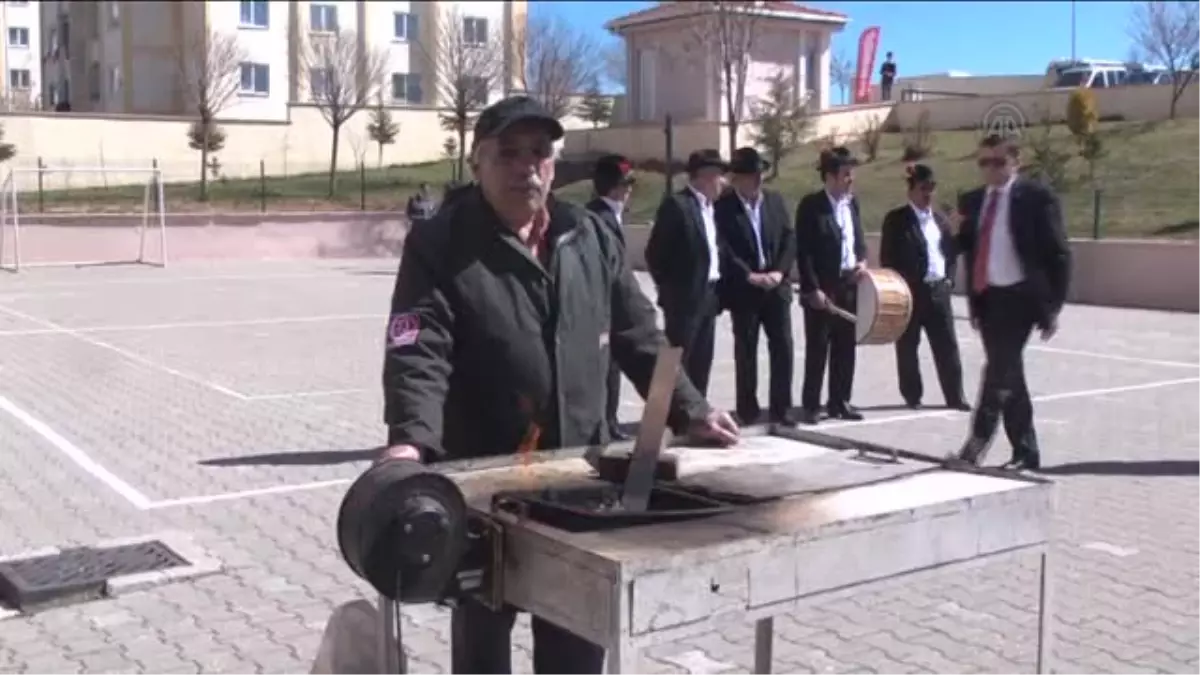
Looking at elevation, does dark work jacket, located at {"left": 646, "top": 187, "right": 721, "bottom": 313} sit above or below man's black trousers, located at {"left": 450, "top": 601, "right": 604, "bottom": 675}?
above

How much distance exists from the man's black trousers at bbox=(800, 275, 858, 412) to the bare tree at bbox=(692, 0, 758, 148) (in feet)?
82.4

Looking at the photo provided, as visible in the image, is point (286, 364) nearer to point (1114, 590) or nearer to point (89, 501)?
point (89, 501)

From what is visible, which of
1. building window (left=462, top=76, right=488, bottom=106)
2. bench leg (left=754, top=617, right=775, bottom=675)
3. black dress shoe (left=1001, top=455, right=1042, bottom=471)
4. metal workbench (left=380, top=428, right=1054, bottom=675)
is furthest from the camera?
building window (left=462, top=76, right=488, bottom=106)

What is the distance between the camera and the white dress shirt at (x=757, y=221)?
10242 millimetres

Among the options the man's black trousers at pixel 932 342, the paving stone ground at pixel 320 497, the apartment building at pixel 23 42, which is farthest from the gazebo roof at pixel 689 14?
the apartment building at pixel 23 42

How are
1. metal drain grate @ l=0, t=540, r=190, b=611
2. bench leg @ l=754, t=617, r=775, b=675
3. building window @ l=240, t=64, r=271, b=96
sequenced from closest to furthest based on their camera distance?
bench leg @ l=754, t=617, r=775, b=675
metal drain grate @ l=0, t=540, r=190, b=611
building window @ l=240, t=64, r=271, b=96

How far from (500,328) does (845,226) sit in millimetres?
7654

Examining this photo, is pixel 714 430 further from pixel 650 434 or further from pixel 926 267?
pixel 926 267

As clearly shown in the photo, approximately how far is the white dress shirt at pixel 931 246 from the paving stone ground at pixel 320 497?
1.11 m

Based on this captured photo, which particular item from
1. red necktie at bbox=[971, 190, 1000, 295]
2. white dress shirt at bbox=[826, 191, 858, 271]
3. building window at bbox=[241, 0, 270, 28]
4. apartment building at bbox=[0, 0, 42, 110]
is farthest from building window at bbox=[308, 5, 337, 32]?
red necktie at bbox=[971, 190, 1000, 295]

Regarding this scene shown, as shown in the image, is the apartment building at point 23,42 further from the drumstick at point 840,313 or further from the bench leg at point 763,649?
the bench leg at point 763,649

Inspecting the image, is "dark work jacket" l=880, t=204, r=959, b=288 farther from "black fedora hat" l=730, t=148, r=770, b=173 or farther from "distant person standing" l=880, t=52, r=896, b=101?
"distant person standing" l=880, t=52, r=896, b=101

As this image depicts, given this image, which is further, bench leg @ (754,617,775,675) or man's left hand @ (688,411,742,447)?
bench leg @ (754,617,775,675)

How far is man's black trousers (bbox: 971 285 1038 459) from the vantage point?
8.41m
